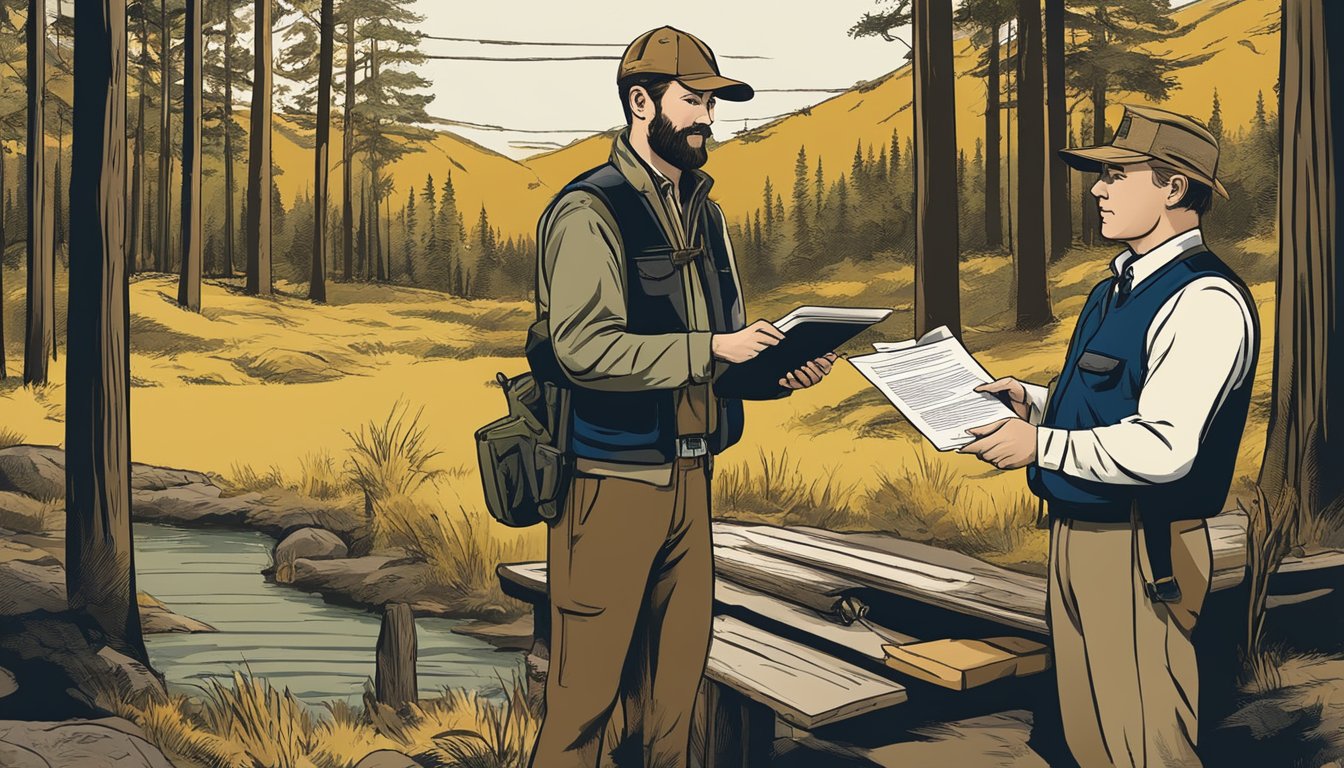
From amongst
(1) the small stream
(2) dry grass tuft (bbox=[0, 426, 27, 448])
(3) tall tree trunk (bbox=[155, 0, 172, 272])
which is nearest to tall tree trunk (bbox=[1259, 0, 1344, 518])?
(1) the small stream

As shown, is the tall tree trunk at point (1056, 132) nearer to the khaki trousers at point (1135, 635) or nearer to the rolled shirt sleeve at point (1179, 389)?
the rolled shirt sleeve at point (1179, 389)

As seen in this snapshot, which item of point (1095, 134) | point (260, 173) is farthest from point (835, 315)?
point (260, 173)

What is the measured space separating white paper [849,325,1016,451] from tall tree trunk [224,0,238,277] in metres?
2.96

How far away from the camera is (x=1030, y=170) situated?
4.36 metres

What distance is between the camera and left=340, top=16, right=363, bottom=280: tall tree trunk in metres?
4.20

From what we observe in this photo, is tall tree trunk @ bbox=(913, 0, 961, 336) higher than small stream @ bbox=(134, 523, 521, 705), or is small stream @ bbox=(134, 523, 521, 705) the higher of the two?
tall tree trunk @ bbox=(913, 0, 961, 336)

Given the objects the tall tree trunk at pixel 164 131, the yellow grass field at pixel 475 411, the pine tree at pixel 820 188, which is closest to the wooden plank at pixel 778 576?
the yellow grass field at pixel 475 411

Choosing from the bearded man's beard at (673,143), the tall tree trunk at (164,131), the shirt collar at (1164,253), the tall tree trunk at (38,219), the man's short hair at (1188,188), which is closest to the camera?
the shirt collar at (1164,253)

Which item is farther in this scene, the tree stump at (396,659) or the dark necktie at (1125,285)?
the tree stump at (396,659)

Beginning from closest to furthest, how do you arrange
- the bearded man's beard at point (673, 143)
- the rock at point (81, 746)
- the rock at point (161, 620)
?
the bearded man's beard at point (673, 143) → the rock at point (81, 746) → the rock at point (161, 620)

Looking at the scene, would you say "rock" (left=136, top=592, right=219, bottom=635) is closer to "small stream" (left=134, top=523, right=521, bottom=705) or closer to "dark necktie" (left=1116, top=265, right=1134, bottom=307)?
"small stream" (left=134, top=523, right=521, bottom=705)

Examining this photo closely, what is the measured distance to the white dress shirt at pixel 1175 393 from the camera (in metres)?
2.45

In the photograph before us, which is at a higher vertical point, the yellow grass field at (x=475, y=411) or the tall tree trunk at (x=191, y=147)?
the tall tree trunk at (x=191, y=147)

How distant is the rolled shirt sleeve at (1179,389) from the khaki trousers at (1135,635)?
0.58 ft
